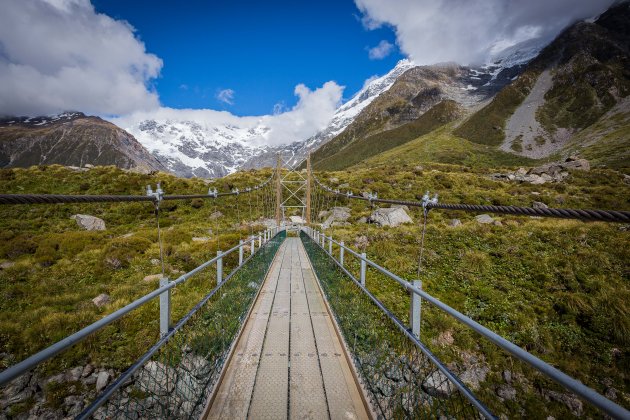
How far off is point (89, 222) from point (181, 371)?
78.6 feet

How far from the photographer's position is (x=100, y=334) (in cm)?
735

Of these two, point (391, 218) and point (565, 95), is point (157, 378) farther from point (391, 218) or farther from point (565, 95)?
point (565, 95)

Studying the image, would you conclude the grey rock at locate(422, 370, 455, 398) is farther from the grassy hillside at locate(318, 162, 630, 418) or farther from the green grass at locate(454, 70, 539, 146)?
the green grass at locate(454, 70, 539, 146)

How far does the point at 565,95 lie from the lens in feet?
433

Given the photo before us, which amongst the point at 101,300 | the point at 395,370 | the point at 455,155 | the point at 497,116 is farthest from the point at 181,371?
the point at 497,116

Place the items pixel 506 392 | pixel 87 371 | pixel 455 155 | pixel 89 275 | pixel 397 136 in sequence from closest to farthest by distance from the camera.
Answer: pixel 87 371
pixel 506 392
pixel 89 275
pixel 455 155
pixel 397 136

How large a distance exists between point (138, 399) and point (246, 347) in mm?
2456

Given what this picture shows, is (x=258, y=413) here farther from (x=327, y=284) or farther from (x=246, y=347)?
(x=327, y=284)

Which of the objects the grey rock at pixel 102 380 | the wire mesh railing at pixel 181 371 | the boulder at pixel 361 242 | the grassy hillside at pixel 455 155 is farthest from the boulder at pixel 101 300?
the grassy hillside at pixel 455 155

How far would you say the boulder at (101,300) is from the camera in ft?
29.9

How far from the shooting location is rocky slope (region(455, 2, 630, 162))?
108188 millimetres

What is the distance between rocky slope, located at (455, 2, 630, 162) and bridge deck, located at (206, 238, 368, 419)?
108m

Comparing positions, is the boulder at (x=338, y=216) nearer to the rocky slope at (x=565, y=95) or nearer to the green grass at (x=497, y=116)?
the rocky slope at (x=565, y=95)

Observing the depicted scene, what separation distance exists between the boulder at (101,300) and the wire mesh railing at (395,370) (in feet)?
27.2
